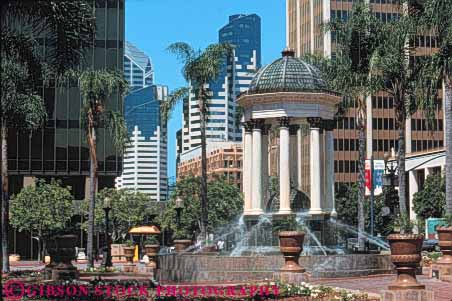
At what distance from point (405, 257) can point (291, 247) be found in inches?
290

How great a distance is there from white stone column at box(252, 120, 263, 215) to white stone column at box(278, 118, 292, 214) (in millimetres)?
1179

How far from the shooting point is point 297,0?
13350 cm

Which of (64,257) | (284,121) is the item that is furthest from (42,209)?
(64,257)

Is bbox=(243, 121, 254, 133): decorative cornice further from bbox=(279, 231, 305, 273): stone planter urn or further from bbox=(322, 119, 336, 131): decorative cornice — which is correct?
bbox=(279, 231, 305, 273): stone planter urn

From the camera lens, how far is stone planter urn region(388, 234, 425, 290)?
18.1 metres

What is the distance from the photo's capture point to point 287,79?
3547 centimetres

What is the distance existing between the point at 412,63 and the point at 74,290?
80.3ft

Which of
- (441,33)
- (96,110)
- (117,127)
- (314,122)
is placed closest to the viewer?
(441,33)

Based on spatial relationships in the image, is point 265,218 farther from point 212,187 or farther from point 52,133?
point 212,187

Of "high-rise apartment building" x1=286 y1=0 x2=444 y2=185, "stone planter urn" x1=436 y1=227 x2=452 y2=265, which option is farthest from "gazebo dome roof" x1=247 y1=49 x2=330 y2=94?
"high-rise apartment building" x1=286 y1=0 x2=444 y2=185

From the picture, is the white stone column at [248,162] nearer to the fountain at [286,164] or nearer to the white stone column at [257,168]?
the fountain at [286,164]

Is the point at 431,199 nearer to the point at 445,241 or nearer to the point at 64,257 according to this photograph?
the point at 445,241

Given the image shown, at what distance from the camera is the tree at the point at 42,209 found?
7262 centimetres

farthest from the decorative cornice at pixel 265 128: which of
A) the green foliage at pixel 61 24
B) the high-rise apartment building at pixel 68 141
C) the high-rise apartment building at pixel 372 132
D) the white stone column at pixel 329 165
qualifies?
the high-rise apartment building at pixel 372 132
